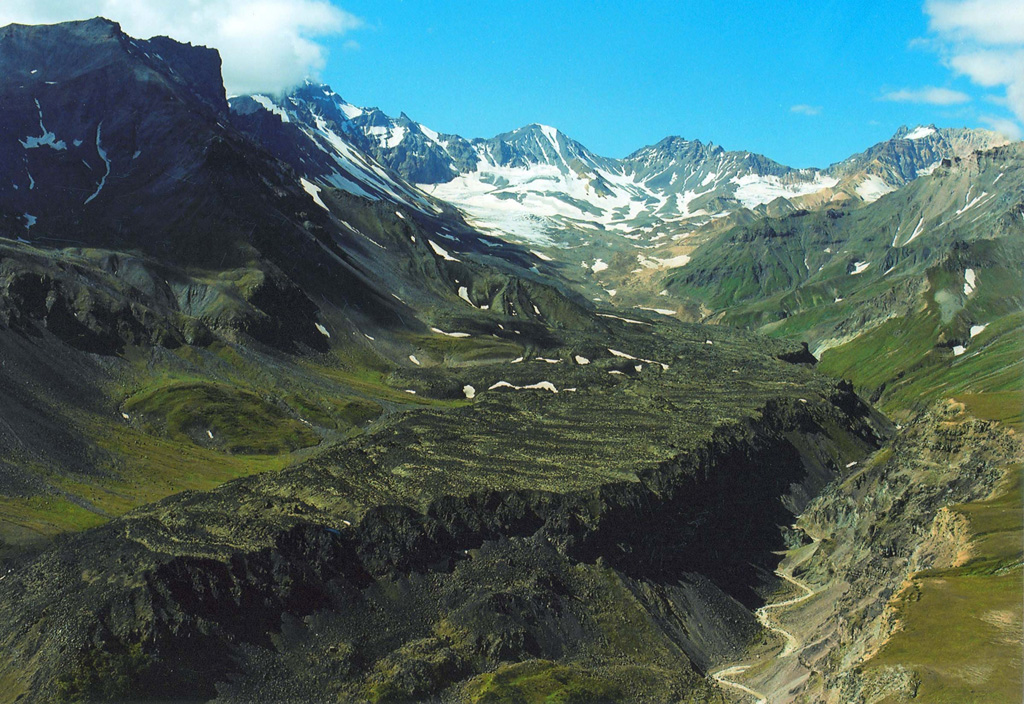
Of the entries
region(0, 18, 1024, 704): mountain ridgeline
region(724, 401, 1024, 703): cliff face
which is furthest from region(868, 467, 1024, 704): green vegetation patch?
region(0, 18, 1024, 704): mountain ridgeline

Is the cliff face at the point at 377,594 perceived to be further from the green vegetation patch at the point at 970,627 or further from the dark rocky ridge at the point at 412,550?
the green vegetation patch at the point at 970,627

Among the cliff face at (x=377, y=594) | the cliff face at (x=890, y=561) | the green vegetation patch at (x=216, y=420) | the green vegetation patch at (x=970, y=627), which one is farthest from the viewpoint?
the green vegetation patch at (x=216, y=420)

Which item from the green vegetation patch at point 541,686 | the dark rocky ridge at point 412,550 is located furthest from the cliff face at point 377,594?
the green vegetation patch at point 541,686

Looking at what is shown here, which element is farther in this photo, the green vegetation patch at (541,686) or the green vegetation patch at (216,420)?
the green vegetation patch at (216,420)

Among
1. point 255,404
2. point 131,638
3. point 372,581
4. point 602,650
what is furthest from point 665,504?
point 255,404

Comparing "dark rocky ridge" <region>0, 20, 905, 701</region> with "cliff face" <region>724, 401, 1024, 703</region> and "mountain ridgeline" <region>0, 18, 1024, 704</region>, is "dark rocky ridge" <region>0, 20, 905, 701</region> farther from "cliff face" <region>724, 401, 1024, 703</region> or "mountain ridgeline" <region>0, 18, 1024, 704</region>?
"cliff face" <region>724, 401, 1024, 703</region>

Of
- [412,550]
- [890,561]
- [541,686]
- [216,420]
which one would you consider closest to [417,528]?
[412,550]
